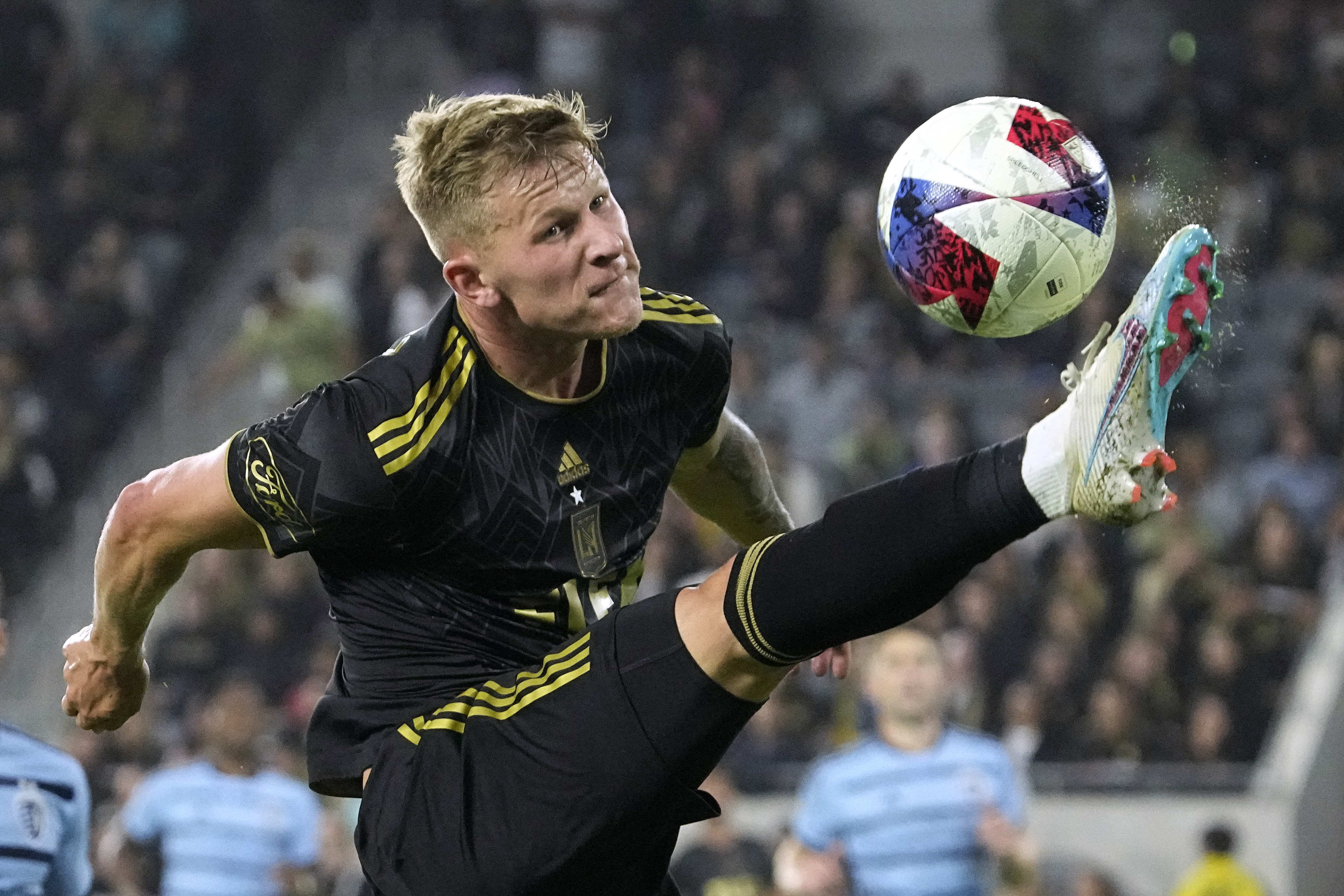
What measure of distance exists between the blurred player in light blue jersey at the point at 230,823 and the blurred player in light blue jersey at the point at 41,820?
213 centimetres

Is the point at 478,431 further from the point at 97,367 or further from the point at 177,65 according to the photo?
the point at 177,65

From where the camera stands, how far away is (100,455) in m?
11.1

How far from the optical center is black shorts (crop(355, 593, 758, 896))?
303 cm

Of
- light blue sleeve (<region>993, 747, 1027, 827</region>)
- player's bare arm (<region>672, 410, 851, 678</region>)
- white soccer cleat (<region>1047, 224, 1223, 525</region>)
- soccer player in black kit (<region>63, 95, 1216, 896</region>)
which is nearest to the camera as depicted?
white soccer cleat (<region>1047, 224, 1223, 525</region>)

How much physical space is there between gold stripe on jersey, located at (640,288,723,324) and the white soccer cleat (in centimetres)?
102

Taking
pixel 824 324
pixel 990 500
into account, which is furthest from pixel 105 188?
pixel 990 500

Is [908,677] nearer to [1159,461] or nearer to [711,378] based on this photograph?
[711,378]

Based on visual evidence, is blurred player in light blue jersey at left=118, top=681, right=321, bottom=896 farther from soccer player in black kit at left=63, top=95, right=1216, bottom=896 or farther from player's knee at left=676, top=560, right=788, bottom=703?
player's knee at left=676, top=560, right=788, bottom=703

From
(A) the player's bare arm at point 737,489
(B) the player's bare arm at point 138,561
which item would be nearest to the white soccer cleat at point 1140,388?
(A) the player's bare arm at point 737,489

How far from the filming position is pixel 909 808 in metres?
5.86

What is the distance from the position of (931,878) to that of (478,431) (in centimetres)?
310

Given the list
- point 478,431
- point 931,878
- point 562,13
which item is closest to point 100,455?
point 562,13

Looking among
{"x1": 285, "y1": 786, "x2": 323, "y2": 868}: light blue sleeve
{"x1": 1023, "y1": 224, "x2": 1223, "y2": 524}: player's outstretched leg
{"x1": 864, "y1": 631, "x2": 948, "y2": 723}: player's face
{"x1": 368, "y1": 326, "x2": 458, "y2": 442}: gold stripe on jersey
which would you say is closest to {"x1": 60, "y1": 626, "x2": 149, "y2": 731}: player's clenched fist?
{"x1": 368, "y1": 326, "x2": 458, "y2": 442}: gold stripe on jersey

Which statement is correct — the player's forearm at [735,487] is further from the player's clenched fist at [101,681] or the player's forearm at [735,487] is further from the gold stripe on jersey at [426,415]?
the player's clenched fist at [101,681]
